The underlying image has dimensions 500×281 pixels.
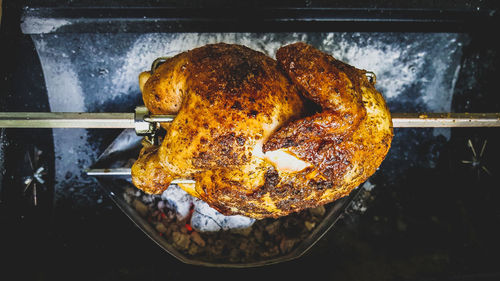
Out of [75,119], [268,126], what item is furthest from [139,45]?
[268,126]

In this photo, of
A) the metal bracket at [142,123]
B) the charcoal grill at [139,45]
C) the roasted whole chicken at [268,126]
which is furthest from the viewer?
the charcoal grill at [139,45]

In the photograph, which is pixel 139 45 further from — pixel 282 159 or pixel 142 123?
pixel 282 159

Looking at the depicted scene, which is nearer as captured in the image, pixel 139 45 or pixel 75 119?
pixel 75 119

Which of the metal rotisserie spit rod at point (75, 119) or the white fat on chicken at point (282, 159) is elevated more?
the metal rotisserie spit rod at point (75, 119)

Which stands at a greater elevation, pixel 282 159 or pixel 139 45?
pixel 139 45

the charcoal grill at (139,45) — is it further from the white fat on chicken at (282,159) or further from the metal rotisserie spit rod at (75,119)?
the white fat on chicken at (282,159)

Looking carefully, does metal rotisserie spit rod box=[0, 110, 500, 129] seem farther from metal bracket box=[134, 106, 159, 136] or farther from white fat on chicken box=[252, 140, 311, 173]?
white fat on chicken box=[252, 140, 311, 173]

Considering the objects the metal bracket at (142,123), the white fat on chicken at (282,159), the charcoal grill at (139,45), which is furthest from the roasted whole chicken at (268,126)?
the charcoal grill at (139,45)
